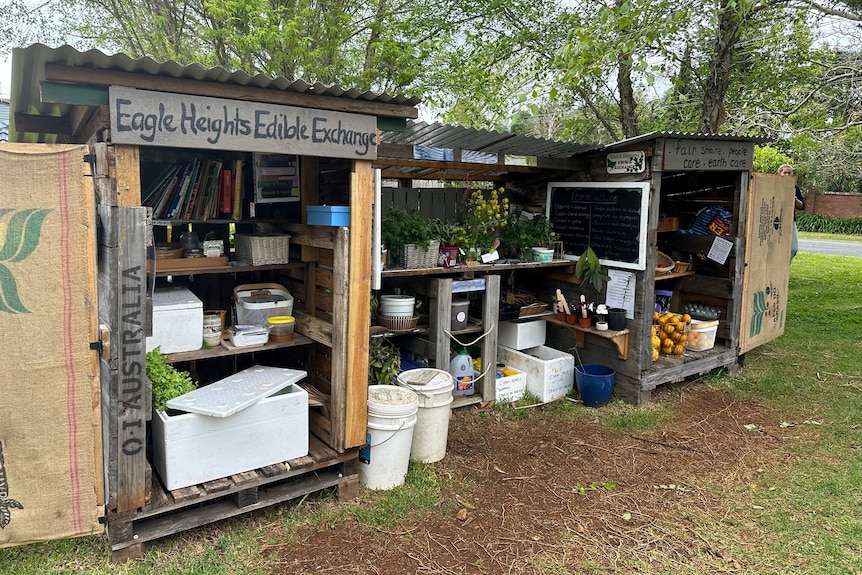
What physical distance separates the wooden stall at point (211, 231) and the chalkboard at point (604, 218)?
2.66 m

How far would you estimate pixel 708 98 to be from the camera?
27.5 ft

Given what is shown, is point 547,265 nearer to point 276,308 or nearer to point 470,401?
point 470,401

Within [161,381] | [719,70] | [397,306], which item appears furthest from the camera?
[719,70]

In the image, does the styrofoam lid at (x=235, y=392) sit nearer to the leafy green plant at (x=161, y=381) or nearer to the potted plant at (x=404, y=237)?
the leafy green plant at (x=161, y=381)

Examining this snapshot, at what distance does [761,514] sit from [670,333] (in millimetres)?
2651

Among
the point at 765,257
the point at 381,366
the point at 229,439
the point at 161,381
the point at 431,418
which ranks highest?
the point at 765,257

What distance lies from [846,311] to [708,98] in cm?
436

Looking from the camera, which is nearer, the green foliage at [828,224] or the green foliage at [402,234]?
the green foliage at [402,234]

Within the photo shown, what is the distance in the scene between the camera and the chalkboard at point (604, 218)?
555 cm

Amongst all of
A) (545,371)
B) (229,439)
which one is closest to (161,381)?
(229,439)

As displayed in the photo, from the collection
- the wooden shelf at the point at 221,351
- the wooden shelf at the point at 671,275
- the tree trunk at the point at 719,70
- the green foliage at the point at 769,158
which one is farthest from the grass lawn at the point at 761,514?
the green foliage at the point at 769,158

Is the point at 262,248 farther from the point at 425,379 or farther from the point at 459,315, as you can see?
the point at 459,315

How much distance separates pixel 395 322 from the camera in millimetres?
4965

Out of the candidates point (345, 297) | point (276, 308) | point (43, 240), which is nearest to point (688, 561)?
point (345, 297)
